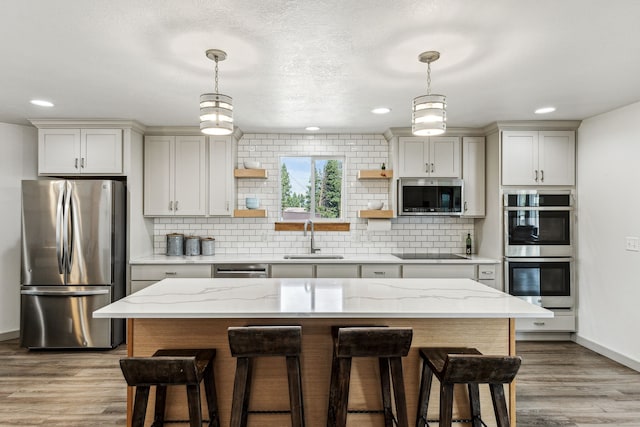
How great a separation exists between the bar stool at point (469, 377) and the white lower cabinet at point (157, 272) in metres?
2.74

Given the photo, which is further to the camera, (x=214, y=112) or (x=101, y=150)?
(x=101, y=150)

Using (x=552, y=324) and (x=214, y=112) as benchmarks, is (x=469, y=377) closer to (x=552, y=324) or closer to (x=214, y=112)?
(x=214, y=112)

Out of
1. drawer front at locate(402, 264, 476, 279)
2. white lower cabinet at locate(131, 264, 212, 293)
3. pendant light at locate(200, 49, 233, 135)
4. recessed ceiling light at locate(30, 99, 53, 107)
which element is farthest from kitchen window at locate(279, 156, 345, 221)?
pendant light at locate(200, 49, 233, 135)

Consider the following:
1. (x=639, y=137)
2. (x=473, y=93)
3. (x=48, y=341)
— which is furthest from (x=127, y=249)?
(x=639, y=137)

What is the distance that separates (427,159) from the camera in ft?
14.6

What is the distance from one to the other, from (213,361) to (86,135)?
10.7 feet

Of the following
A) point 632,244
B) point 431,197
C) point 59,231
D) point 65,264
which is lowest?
point 65,264

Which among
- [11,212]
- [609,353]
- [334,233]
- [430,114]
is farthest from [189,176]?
[609,353]

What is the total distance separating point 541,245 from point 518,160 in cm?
98

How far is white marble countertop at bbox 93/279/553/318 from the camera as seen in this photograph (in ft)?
6.27

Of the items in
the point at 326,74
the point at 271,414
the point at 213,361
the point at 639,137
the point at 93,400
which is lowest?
the point at 93,400

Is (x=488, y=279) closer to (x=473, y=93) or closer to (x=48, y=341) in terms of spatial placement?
(x=473, y=93)

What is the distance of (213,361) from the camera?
212 cm

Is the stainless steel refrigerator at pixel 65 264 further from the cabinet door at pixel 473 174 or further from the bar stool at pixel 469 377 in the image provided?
the cabinet door at pixel 473 174
